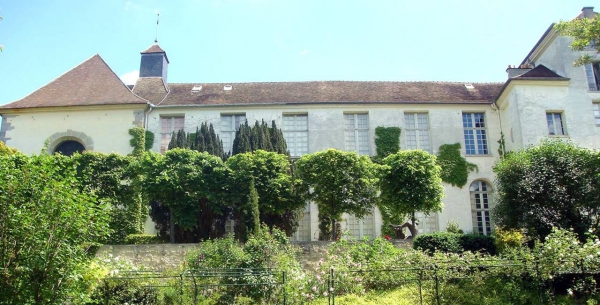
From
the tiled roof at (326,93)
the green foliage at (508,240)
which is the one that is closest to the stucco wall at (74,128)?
the tiled roof at (326,93)

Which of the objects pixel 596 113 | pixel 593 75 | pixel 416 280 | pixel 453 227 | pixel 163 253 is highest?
pixel 593 75

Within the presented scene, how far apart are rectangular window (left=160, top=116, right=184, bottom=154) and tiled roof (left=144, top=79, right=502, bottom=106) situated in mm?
661

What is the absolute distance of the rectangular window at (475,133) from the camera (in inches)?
885

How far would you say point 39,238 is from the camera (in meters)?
8.78

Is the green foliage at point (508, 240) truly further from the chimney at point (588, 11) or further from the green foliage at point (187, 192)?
the chimney at point (588, 11)

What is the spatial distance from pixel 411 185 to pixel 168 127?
1097cm

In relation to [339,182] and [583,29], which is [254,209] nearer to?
[339,182]

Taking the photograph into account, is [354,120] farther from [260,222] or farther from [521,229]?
[521,229]

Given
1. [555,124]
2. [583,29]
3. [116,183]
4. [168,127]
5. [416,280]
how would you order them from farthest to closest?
[168,127] → [555,124] → [116,183] → [583,29] → [416,280]

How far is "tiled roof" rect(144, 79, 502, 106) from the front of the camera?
2275 centimetres

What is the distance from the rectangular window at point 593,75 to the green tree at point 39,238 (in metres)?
19.7

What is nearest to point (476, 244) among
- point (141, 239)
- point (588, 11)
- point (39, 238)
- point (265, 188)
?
point (265, 188)

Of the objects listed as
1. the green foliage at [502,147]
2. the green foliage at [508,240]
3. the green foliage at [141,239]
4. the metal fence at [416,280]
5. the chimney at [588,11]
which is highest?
the chimney at [588,11]

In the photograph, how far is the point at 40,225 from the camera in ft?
29.0
